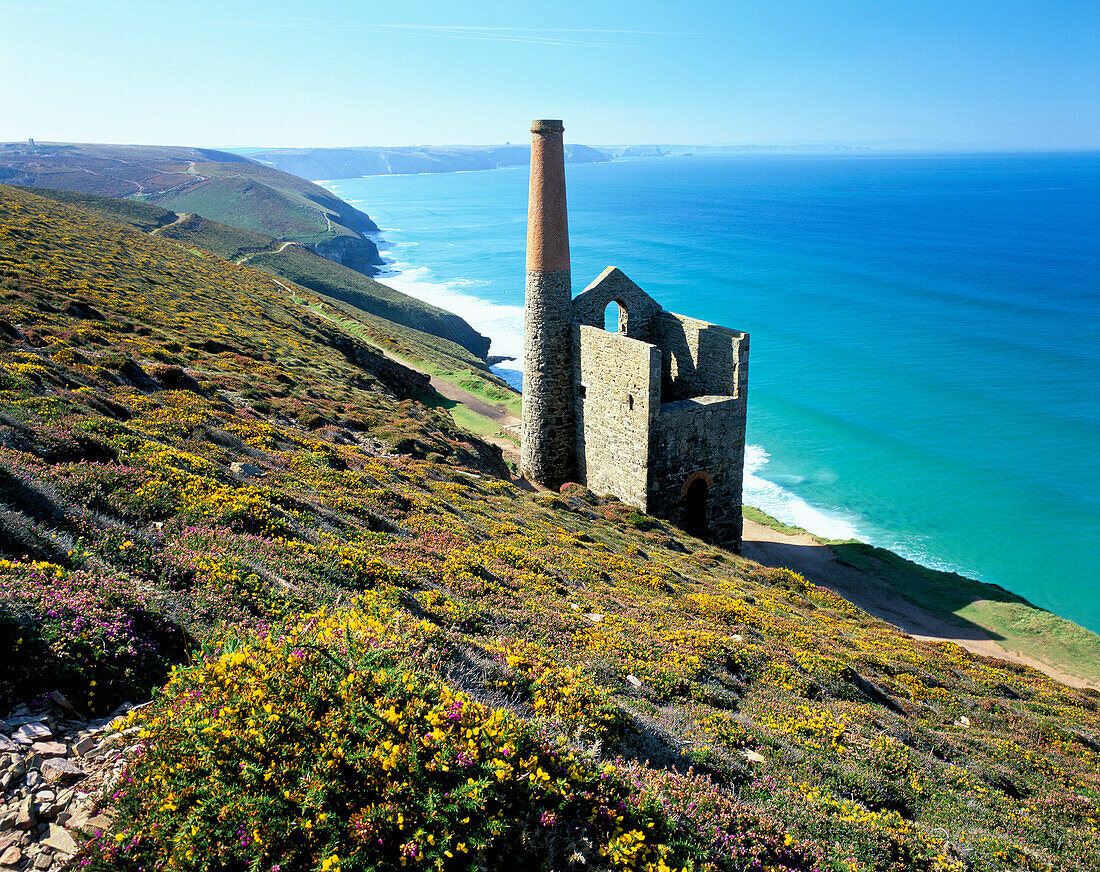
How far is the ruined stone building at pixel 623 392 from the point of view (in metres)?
21.9

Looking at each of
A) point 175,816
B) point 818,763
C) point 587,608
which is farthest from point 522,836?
point 587,608

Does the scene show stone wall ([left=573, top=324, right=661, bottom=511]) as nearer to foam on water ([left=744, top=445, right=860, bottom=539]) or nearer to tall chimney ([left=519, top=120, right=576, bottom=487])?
tall chimney ([left=519, top=120, right=576, bottom=487])

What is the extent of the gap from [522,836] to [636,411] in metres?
17.8

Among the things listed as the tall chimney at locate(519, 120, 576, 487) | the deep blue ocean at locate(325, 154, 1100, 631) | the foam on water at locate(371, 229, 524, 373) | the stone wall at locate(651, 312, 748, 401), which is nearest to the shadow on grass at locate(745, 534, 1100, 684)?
the deep blue ocean at locate(325, 154, 1100, 631)

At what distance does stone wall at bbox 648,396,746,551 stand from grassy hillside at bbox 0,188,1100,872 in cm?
504

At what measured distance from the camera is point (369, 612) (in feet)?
22.9

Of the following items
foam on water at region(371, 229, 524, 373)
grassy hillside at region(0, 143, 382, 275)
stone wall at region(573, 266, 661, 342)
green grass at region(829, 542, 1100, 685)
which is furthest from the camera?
grassy hillside at region(0, 143, 382, 275)

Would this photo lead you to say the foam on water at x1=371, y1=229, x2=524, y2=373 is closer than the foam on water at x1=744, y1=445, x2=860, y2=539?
No

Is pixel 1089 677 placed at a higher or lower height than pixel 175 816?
lower

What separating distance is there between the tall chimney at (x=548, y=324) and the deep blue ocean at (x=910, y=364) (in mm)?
18454

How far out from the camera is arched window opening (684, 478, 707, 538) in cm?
2344

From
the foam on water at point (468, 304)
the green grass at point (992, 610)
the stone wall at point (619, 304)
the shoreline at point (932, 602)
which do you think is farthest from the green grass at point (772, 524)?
the foam on water at point (468, 304)

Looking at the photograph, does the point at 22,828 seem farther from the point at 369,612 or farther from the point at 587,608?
the point at 587,608

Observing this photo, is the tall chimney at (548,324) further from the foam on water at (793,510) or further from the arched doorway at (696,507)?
the foam on water at (793,510)
